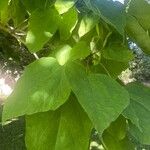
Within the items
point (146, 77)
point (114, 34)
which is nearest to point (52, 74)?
point (114, 34)

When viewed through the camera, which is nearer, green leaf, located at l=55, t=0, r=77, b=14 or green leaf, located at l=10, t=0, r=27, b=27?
green leaf, located at l=55, t=0, r=77, b=14

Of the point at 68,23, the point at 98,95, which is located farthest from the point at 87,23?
the point at 98,95

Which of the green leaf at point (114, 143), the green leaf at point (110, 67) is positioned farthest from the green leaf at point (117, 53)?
the green leaf at point (114, 143)

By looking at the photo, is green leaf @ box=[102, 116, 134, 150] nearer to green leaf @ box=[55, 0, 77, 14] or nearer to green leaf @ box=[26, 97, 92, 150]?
green leaf @ box=[26, 97, 92, 150]

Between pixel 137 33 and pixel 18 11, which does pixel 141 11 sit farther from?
pixel 18 11

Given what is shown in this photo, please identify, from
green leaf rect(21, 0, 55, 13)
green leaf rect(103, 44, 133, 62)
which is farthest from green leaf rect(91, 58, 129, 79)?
green leaf rect(21, 0, 55, 13)

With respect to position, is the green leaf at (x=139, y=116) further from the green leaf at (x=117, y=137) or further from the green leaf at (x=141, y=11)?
the green leaf at (x=141, y=11)

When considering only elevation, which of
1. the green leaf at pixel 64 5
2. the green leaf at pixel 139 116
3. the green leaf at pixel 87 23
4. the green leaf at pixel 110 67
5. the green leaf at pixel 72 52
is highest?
the green leaf at pixel 64 5
